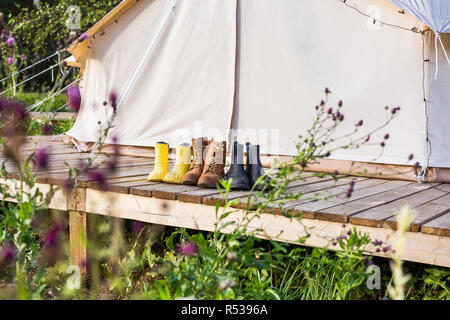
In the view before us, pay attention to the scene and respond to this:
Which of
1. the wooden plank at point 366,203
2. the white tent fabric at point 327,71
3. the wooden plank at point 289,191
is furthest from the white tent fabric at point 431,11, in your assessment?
the wooden plank at point 289,191

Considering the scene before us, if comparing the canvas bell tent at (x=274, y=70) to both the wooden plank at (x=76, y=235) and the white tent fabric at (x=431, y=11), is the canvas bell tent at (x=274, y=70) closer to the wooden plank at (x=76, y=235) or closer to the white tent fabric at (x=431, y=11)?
the white tent fabric at (x=431, y=11)

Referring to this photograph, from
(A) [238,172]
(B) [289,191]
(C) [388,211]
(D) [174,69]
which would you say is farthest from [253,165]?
(D) [174,69]

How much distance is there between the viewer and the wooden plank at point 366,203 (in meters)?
1.89

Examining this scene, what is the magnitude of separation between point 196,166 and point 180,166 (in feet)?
0.27

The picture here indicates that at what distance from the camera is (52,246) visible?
114 cm

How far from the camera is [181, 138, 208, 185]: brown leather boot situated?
2.42 metres

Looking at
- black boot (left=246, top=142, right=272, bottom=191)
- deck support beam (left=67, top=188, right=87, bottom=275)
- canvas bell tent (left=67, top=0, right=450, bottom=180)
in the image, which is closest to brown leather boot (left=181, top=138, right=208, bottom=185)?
black boot (left=246, top=142, right=272, bottom=191)

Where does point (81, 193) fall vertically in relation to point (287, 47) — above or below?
below

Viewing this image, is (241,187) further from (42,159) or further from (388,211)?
(42,159)

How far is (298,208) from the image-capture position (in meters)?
1.97
